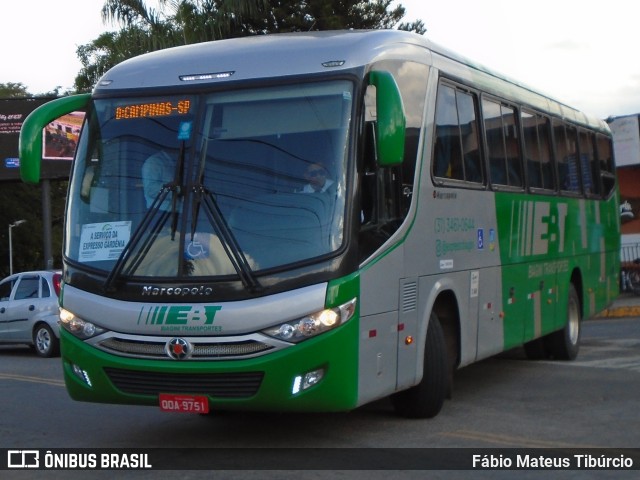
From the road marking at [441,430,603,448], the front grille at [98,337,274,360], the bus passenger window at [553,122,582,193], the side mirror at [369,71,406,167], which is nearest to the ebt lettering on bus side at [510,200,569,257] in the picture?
the bus passenger window at [553,122,582,193]

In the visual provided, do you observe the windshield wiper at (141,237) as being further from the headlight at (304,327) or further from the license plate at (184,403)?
the headlight at (304,327)

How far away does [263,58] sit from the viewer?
344 inches

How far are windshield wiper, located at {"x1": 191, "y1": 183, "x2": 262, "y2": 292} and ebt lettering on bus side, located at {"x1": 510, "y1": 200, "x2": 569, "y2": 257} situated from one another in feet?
15.7

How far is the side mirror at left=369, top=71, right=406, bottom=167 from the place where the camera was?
26.4ft

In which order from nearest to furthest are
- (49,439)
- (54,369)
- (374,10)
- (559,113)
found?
(49,439) → (559,113) → (54,369) → (374,10)

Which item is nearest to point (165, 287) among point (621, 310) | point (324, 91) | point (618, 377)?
point (324, 91)

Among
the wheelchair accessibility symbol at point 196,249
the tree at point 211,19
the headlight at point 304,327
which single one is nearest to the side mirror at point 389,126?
the headlight at point 304,327

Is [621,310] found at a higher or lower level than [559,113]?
lower

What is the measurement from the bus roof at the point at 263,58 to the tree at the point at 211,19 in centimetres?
2140

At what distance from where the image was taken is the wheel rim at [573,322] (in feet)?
48.2

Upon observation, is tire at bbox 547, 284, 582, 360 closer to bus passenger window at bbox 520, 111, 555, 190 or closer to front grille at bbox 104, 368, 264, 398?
bus passenger window at bbox 520, 111, 555, 190
